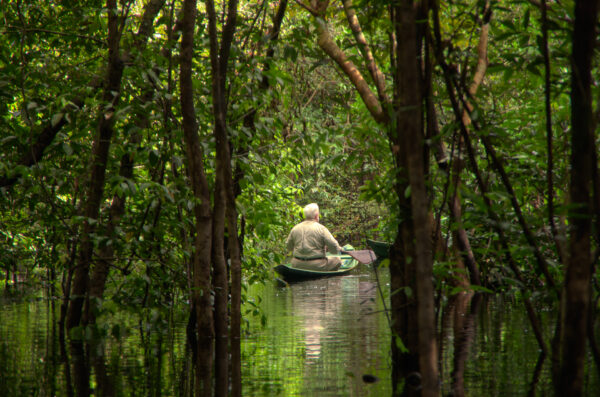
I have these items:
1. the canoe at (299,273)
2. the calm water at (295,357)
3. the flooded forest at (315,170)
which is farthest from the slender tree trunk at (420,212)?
the canoe at (299,273)

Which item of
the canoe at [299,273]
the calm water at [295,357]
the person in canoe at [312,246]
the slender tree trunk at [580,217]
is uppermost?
the person in canoe at [312,246]

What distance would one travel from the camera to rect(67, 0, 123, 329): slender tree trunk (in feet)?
18.0

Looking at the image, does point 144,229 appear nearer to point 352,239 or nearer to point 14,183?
point 14,183

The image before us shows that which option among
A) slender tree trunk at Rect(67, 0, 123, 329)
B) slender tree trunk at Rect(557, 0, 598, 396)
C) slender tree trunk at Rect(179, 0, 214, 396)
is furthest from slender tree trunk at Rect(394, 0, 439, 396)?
slender tree trunk at Rect(67, 0, 123, 329)

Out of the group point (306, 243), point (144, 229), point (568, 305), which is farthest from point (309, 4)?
point (306, 243)

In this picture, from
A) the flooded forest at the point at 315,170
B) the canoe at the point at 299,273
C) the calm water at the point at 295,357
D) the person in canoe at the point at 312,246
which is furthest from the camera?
the person in canoe at the point at 312,246

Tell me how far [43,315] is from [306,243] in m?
7.82

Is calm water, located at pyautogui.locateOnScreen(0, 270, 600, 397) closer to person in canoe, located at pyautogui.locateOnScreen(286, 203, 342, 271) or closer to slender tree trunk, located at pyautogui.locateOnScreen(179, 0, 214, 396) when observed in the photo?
slender tree trunk, located at pyautogui.locateOnScreen(179, 0, 214, 396)

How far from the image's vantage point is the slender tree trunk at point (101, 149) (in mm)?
5484

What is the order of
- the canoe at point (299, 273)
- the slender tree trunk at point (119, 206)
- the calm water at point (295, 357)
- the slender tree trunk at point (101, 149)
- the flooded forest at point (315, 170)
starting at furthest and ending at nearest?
the canoe at point (299, 273)
the slender tree trunk at point (119, 206)
the slender tree trunk at point (101, 149)
the calm water at point (295, 357)
the flooded forest at point (315, 170)

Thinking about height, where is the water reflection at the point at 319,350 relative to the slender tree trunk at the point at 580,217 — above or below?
below

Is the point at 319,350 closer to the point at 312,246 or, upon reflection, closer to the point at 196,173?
the point at 196,173

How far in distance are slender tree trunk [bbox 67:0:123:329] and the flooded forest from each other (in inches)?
0.8

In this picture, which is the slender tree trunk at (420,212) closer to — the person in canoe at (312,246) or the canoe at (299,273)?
the canoe at (299,273)
